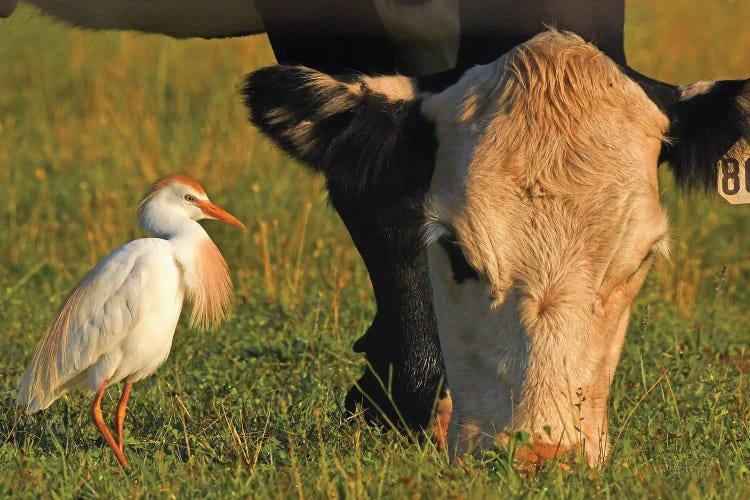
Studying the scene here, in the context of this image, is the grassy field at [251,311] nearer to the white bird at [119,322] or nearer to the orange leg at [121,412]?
the orange leg at [121,412]

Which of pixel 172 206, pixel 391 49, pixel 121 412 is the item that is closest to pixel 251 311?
pixel 172 206

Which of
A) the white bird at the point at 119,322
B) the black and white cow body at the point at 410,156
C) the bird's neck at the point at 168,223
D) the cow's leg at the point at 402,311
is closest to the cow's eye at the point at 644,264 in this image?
the black and white cow body at the point at 410,156

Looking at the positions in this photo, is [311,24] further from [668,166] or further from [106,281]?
[668,166]

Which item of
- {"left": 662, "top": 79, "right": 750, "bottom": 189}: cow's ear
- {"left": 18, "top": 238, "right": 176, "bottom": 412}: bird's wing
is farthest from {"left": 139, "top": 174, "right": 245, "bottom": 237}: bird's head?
{"left": 662, "top": 79, "right": 750, "bottom": 189}: cow's ear

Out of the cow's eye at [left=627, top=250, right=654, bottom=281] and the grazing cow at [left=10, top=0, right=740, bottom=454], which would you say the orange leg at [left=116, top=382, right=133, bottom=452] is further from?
the cow's eye at [left=627, top=250, right=654, bottom=281]

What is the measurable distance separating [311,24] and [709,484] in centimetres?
238

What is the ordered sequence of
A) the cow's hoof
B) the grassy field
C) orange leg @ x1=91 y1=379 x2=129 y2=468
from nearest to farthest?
the cow's hoof, the grassy field, orange leg @ x1=91 y1=379 x2=129 y2=468

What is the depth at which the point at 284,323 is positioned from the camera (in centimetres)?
597

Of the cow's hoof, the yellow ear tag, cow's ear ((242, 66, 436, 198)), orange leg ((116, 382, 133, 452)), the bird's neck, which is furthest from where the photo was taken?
the bird's neck

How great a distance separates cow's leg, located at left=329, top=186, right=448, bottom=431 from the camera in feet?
14.4

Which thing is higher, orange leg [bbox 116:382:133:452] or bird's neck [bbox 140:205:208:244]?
bird's neck [bbox 140:205:208:244]

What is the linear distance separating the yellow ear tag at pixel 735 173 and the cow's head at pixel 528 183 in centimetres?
5

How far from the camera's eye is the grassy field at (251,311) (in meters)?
3.59

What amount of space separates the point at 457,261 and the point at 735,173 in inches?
35.4
